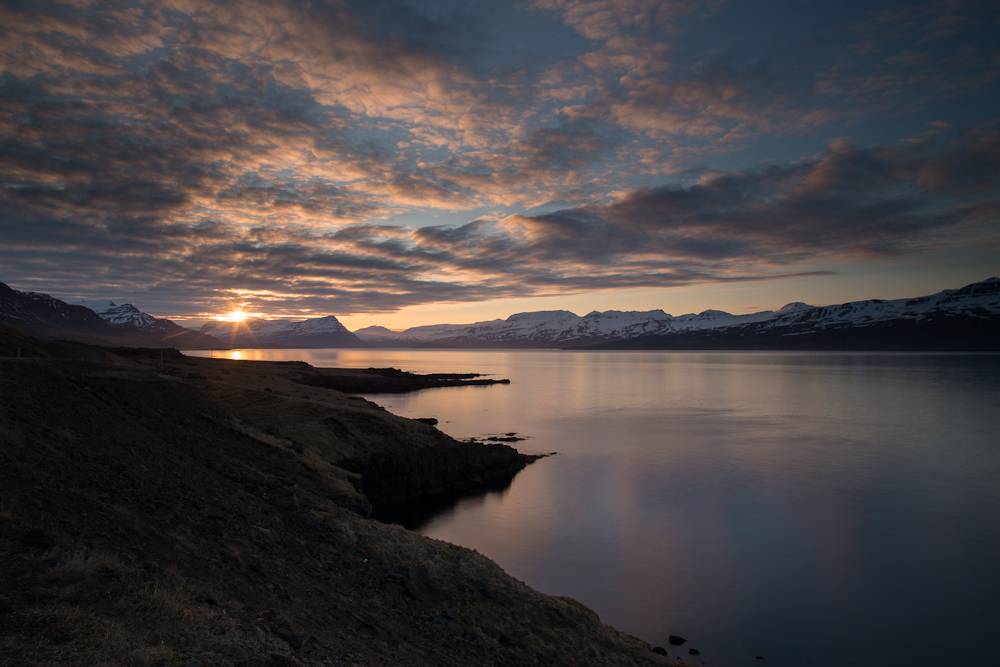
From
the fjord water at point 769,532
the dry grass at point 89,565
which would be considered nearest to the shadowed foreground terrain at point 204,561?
the dry grass at point 89,565

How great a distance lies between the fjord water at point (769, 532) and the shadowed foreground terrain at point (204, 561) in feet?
23.7

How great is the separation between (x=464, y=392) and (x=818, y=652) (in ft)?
358

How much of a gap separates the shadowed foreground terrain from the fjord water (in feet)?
23.7

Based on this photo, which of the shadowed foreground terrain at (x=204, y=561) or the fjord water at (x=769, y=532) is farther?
the fjord water at (x=769, y=532)

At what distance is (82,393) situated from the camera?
22.2m

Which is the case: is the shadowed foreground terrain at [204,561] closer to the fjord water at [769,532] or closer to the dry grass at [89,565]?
the dry grass at [89,565]

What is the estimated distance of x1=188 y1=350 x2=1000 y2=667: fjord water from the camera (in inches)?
862

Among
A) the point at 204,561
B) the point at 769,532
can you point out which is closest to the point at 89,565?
the point at 204,561

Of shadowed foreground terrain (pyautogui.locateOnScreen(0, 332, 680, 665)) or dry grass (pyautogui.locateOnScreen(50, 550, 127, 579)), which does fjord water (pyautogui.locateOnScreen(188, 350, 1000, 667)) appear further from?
dry grass (pyautogui.locateOnScreen(50, 550, 127, 579))

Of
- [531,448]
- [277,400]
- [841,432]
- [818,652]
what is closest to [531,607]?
[818,652]

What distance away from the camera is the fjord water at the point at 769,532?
71.9 feet

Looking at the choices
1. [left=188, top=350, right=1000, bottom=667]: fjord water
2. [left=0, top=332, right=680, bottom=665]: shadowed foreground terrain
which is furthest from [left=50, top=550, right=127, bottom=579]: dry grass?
[left=188, top=350, right=1000, bottom=667]: fjord water

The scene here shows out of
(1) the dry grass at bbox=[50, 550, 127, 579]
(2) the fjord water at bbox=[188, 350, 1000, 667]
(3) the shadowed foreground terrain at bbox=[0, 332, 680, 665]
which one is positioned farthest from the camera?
(2) the fjord water at bbox=[188, 350, 1000, 667]

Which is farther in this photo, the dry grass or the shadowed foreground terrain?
the dry grass
